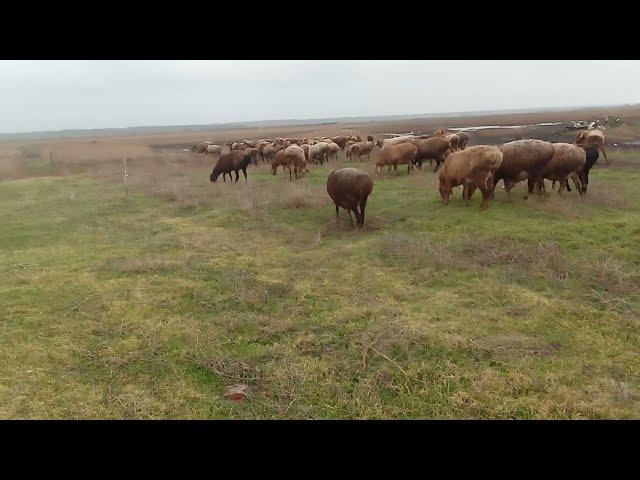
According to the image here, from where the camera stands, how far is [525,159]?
1241 cm

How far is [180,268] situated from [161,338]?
9.49ft

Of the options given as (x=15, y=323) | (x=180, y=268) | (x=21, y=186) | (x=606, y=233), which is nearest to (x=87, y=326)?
(x=15, y=323)

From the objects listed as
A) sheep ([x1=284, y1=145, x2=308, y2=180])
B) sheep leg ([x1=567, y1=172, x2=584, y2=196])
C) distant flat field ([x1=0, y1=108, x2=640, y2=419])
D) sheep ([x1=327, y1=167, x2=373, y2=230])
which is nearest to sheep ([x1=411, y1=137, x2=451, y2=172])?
sheep ([x1=284, y1=145, x2=308, y2=180])

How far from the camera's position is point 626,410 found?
420 cm

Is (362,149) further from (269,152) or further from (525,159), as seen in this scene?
(525,159)

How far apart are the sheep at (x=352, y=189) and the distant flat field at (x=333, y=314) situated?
616 mm

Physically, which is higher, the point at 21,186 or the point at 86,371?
the point at 21,186

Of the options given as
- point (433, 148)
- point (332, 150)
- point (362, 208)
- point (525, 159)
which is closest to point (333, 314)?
point (362, 208)

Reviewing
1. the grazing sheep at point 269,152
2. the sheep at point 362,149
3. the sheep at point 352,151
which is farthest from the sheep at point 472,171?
the grazing sheep at point 269,152

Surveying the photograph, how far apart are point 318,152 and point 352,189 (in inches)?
568

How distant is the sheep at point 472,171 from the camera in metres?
12.1

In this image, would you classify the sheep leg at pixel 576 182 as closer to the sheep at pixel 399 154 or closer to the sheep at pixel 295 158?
the sheep at pixel 399 154

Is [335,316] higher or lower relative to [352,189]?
lower
